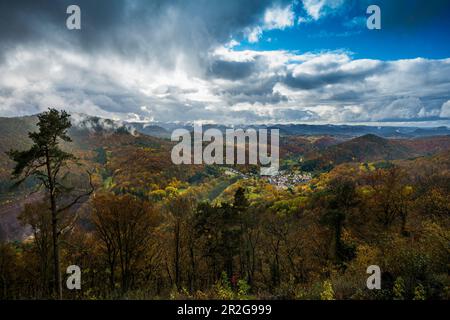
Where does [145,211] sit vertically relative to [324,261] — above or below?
above

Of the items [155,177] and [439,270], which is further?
[155,177]

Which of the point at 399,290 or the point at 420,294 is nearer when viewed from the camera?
the point at 420,294

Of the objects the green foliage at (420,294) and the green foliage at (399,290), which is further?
the green foliage at (399,290)

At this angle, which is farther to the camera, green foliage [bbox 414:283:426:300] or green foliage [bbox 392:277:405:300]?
green foliage [bbox 392:277:405:300]
